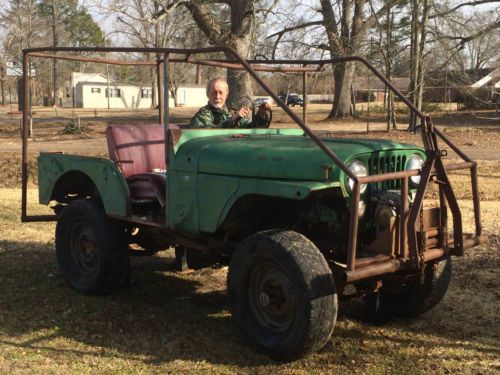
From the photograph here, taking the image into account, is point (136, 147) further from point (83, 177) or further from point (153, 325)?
point (153, 325)

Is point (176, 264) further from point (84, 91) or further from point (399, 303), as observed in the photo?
point (84, 91)

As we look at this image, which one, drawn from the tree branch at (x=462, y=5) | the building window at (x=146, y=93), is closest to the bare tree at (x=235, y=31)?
the tree branch at (x=462, y=5)

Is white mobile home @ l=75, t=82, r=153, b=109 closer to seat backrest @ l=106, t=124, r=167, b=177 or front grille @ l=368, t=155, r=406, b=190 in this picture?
seat backrest @ l=106, t=124, r=167, b=177

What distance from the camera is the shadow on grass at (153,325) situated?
4102 millimetres

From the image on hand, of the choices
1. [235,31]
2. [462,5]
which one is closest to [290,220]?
[235,31]

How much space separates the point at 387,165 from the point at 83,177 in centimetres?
283

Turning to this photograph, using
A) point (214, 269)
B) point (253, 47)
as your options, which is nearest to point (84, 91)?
point (253, 47)

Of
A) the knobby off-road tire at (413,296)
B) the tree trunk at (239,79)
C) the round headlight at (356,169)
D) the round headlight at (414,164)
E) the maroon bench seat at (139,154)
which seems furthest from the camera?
the tree trunk at (239,79)

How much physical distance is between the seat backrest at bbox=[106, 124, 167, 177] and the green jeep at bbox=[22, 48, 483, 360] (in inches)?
6.1

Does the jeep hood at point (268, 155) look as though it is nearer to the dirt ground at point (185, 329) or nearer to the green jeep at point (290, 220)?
the green jeep at point (290, 220)

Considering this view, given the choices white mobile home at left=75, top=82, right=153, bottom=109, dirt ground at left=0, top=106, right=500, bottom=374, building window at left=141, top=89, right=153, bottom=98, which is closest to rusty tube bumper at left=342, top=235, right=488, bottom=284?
dirt ground at left=0, top=106, right=500, bottom=374

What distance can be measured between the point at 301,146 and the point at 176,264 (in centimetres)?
246

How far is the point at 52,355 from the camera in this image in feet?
13.2

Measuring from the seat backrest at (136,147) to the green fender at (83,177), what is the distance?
0.26 metres
